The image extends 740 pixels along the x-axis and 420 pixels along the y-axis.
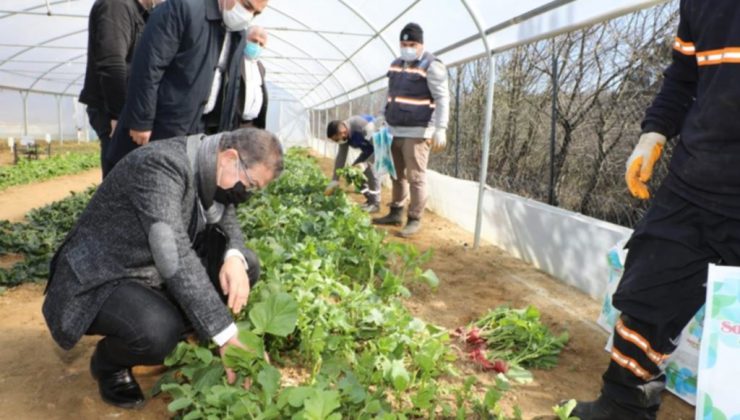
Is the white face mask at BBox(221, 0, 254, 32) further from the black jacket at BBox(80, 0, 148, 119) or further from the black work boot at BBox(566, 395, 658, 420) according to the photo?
the black work boot at BBox(566, 395, 658, 420)

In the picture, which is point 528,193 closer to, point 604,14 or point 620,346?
point 604,14

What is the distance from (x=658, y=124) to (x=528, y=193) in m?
2.82

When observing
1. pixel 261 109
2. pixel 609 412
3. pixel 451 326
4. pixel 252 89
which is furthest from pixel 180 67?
pixel 609 412

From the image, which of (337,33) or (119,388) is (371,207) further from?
(119,388)

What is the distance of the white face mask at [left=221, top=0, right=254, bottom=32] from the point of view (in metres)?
2.58

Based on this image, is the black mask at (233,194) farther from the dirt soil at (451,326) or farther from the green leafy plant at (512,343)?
the green leafy plant at (512,343)

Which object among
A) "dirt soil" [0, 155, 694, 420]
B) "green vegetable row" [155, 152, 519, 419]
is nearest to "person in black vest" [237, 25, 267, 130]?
"green vegetable row" [155, 152, 519, 419]

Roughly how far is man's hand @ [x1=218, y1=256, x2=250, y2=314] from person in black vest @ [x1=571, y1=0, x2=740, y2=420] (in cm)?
130

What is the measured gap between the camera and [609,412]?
1.84m

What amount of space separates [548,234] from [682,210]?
7.36ft

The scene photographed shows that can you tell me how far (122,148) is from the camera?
2.72 m

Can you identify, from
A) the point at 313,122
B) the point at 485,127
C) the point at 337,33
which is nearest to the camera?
the point at 485,127

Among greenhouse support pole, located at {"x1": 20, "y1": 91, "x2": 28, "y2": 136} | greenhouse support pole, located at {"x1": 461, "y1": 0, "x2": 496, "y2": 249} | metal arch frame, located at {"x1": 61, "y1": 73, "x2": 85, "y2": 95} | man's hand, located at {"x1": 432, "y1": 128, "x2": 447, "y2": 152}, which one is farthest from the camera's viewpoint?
metal arch frame, located at {"x1": 61, "y1": 73, "x2": 85, "y2": 95}

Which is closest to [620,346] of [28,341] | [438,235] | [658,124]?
[658,124]
